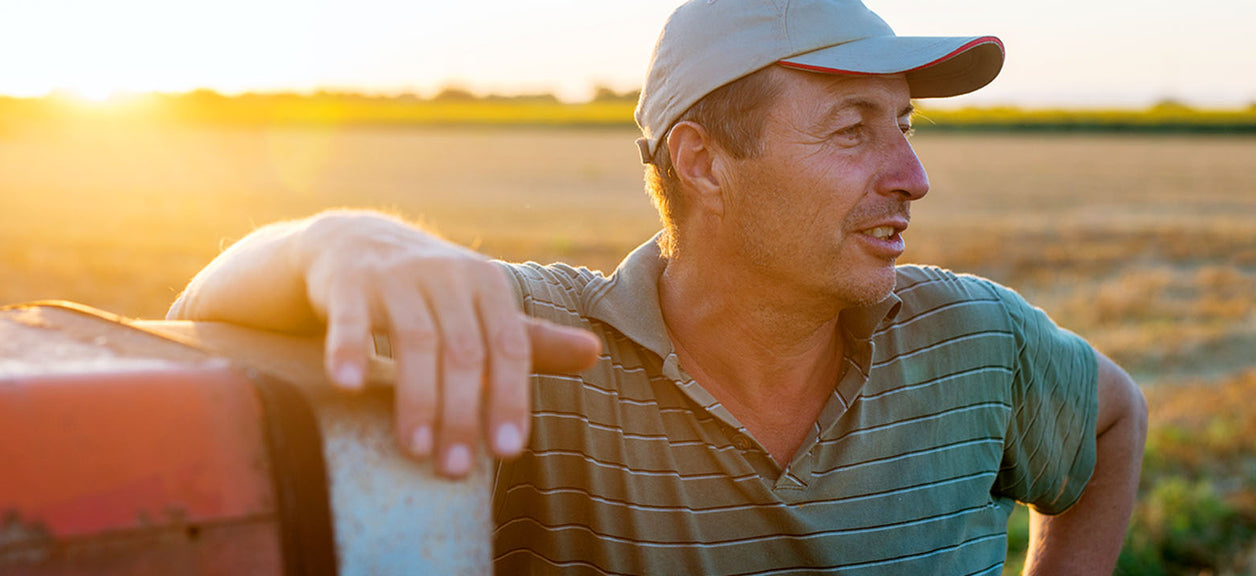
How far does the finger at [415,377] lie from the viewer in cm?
98

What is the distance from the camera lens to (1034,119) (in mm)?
64438

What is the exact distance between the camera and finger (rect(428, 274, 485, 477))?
1.00 metres

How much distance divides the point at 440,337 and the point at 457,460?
121 millimetres

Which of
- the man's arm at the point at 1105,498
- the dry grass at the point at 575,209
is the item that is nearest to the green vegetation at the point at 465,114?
the dry grass at the point at 575,209

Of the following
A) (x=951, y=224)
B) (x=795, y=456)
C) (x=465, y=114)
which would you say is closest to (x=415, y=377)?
(x=795, y=456)

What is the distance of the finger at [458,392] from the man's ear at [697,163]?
5.51 feet

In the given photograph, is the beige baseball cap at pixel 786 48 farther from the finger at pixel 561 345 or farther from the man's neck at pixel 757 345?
the finger at pixel 561 345

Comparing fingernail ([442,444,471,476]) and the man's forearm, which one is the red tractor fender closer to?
fingernail ([442,444,471,476])

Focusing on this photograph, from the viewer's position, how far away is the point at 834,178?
246cm

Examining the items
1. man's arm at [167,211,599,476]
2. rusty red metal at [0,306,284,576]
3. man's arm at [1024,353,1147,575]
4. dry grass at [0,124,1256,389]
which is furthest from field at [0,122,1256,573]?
man's arm at [1024,353,1147,575]

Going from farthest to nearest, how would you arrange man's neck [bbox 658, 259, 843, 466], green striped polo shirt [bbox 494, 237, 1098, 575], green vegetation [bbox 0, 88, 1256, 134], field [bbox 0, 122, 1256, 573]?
green vegetation [bbox 0, 88, 1256, 134], field [bbox 0, 122, 1256, 573], man's neck [bbox 658, 259, 843, 466], green striped polo shirt [bbox 494, 237, 1098, 575]

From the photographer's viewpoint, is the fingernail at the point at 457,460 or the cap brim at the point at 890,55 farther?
the cap brim at the point at 890,55

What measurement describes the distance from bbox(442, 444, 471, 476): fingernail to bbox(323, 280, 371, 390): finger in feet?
0.34

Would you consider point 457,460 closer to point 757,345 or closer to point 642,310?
point 642,310
